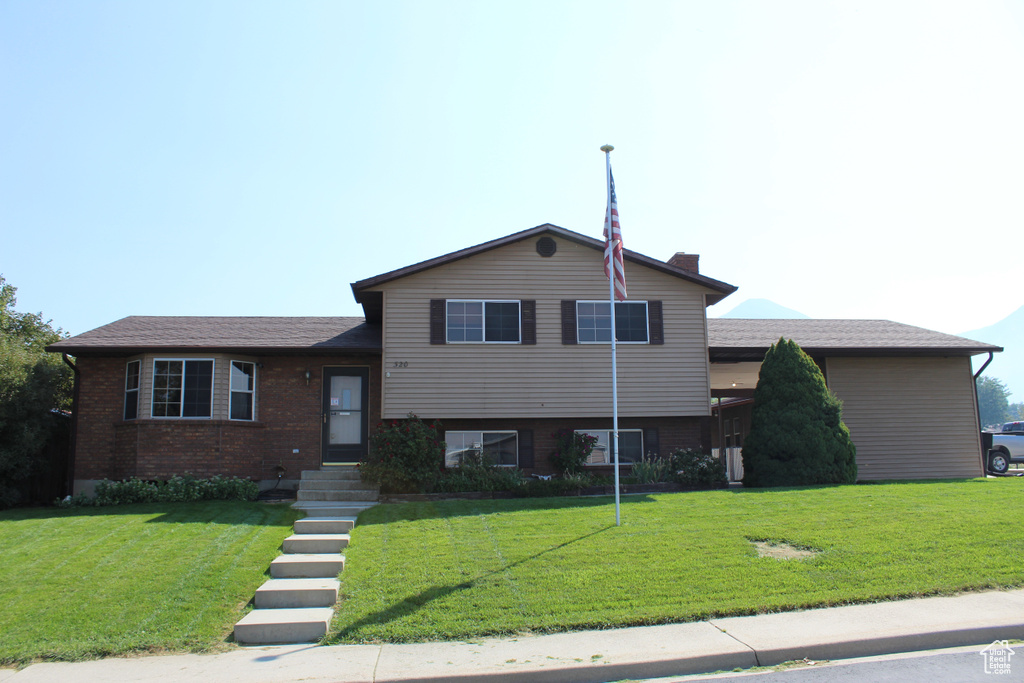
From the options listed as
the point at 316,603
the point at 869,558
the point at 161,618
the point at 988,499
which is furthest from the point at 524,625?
the point at 988,499

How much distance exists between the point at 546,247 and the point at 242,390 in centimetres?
720

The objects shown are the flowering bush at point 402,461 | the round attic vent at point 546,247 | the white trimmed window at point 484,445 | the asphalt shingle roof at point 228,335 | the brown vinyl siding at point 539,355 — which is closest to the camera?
the flowering bush at point 402,461

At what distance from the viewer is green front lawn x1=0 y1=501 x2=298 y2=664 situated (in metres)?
6.71

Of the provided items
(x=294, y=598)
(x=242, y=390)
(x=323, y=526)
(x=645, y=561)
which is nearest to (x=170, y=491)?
(x=242, y=390)

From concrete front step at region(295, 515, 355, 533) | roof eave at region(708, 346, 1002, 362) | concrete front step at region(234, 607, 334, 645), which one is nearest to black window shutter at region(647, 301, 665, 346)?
roof eave at region(708, 346, 1002, 362)

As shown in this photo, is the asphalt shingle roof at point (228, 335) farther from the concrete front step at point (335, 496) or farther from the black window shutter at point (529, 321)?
the concrete front step at point (335, 496)

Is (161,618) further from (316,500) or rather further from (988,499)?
(988,499)

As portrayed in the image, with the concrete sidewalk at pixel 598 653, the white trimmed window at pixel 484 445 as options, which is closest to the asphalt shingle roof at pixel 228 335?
the white trimmed window at pixel 484 445

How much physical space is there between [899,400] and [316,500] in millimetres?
13550

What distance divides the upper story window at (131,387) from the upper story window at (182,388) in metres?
0.57

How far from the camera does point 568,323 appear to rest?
16.0 metres
